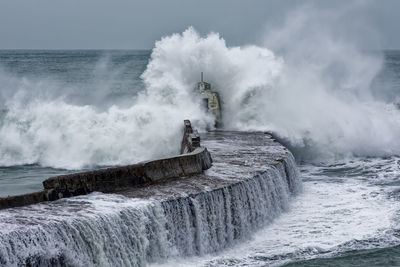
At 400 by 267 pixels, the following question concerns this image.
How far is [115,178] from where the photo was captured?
12.9 meters

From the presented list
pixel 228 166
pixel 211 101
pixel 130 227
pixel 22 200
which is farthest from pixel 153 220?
pixel 211 101

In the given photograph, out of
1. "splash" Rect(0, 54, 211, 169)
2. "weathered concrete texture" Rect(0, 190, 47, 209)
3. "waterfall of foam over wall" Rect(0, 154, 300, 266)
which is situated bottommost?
"waterfall of foam over wall" Rect(0, 154, 300, 266)

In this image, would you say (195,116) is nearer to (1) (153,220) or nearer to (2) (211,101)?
(2) (211,101)

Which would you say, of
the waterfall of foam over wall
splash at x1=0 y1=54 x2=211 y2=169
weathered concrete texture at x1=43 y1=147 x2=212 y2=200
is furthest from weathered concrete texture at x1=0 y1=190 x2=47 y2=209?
splash at x1=0 y1=54 x2=211 y2=169

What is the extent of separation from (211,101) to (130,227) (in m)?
13.7

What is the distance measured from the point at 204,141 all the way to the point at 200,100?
440cm

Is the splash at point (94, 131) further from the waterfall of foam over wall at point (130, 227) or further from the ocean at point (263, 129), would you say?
the waterfall of foam over wall at point (130, 227)

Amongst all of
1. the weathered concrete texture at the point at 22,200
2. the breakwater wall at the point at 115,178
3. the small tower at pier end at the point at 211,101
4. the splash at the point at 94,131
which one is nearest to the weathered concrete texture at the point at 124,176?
the breakwater wall at the point at 115,178

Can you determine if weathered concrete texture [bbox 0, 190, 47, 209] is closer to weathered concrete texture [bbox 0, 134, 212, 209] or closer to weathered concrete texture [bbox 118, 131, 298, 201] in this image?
weathered concrete texture [bbox 0, 134, 212, 209]

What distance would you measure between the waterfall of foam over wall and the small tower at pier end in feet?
31.3

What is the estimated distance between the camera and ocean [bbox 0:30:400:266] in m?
12.8

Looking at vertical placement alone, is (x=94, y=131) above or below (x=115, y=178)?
above

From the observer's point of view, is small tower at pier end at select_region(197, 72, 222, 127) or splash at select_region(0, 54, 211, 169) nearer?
splash at select_region(0, 54, 211, 169)

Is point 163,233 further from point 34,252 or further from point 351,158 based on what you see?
point 351,158
